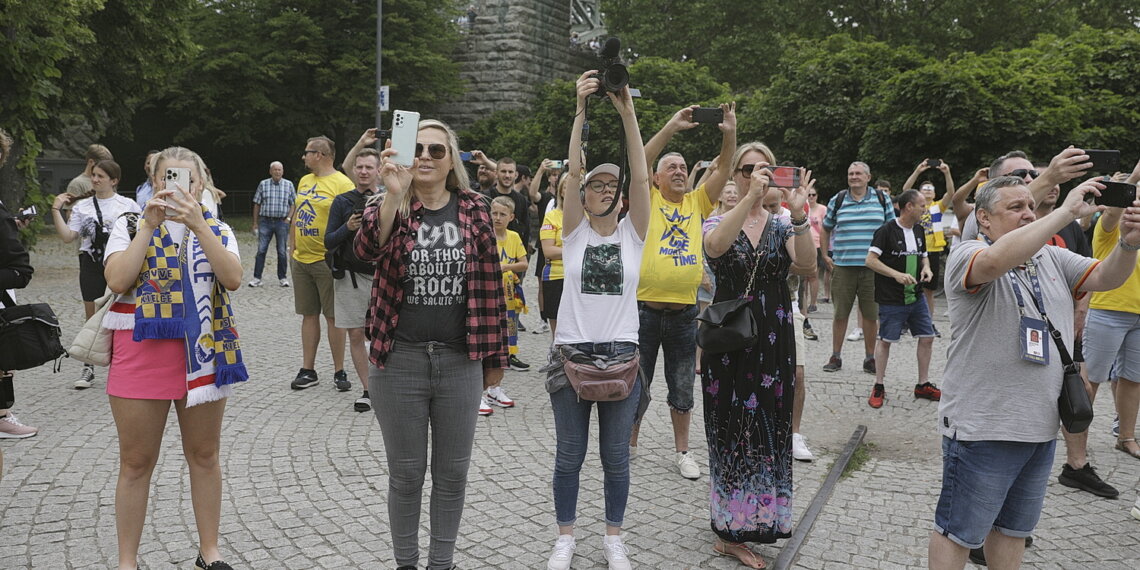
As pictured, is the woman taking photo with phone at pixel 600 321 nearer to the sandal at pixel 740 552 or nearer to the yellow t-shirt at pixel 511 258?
the sandal at pixel 740 552

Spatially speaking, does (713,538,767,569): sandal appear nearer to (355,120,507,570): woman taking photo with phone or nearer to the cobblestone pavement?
the cobblestone pavement

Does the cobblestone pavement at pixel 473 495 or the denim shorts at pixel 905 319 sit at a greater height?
the denim shorts at pixel 905 319

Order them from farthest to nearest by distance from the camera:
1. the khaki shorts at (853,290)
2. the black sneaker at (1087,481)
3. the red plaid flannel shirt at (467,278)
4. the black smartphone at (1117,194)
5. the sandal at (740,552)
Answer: the khaki shorts at (853,290) < the black sneaker at (1087,481) < the sandal at (740,552) < the red plaid flannel shirt at (467,278) < the black smartphone at (1117,194)

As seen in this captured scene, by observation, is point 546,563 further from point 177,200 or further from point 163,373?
point 177,200

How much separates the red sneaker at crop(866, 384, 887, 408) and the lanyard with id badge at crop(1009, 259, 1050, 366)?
13.2ft

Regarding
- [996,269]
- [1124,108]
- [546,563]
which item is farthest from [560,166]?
[1124,108]

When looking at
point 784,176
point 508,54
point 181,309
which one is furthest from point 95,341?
point 508,54

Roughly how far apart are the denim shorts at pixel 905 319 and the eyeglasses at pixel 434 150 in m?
5.24

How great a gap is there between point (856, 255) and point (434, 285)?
5797 mm

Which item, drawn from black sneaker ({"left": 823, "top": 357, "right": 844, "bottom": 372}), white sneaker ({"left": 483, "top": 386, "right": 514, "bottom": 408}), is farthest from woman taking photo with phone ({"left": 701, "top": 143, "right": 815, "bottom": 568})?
black sneaker ({"left": 823, "top": 357, "right": 844, "bottom": 372})

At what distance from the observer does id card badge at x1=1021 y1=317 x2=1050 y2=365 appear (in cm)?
296

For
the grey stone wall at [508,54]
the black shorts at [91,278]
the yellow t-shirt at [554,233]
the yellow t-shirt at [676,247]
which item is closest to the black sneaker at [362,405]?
the yellow t-shirt at [554,233]

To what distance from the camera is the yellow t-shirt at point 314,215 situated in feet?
21.5

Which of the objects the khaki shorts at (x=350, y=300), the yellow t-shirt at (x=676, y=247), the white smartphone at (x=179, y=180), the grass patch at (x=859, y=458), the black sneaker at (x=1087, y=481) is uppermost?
the white smartphone at (x=179, y=180)
